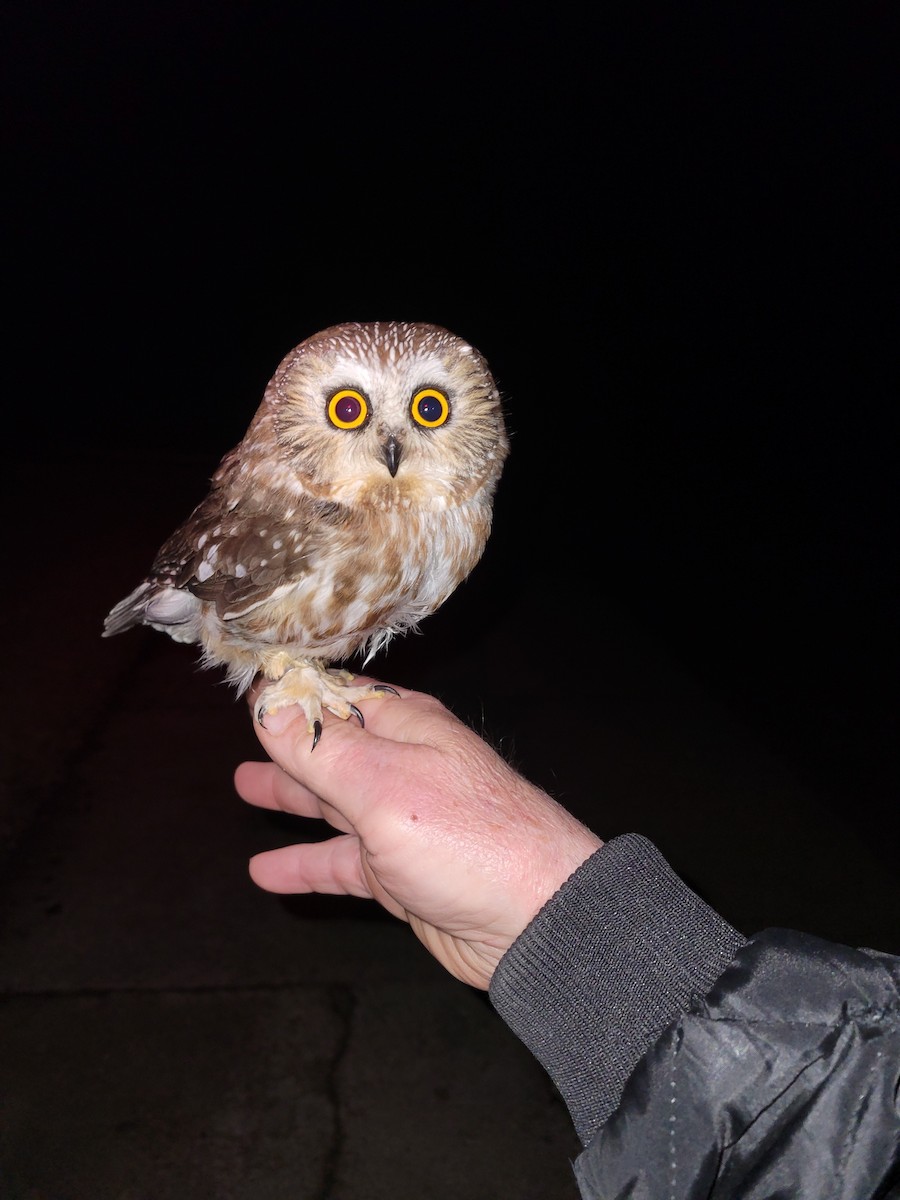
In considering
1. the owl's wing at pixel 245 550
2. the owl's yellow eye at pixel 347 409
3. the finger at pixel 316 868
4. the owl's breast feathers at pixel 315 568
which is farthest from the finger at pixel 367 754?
the owl's yellow eye at pixel 347 409

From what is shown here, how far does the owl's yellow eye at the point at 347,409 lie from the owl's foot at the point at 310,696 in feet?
2.21

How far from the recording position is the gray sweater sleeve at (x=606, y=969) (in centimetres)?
156

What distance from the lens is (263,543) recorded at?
1946 millimetres

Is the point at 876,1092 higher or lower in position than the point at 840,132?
lower

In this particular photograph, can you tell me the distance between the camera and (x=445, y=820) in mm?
1804

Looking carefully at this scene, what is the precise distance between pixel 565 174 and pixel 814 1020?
28.2ft

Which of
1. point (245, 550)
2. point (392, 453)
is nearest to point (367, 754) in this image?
point (245, 550)

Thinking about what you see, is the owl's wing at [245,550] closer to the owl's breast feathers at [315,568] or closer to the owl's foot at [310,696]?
the owl's breast feathers at [315,568]

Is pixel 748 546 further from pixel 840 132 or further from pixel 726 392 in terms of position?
pixel 840 132

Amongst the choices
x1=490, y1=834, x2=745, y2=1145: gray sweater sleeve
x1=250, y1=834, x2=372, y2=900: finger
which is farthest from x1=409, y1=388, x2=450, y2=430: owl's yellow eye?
x1=250, y1=834, x2=372, y2=900: finger

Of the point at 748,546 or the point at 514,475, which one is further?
the point at 514,475

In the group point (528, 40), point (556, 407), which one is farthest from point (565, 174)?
point (556, 407)

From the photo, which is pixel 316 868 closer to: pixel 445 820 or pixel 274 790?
pixel 274 790

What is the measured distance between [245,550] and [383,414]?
0.46m
